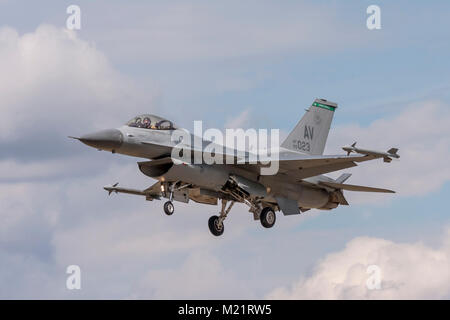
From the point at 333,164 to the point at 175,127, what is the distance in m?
6.85

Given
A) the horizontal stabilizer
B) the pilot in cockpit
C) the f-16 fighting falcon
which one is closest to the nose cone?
the f-16 fighting falcon

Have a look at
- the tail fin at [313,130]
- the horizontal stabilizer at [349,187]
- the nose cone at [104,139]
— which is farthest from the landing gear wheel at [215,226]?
the nose cone at [104,139]

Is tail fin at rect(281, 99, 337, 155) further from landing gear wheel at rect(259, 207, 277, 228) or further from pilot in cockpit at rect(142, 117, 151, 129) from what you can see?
pilot in cockpit at rect(142, 117, 151, 129)

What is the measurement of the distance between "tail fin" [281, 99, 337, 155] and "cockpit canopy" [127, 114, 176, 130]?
7.15 metres

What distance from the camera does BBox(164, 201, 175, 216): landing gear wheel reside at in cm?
3662

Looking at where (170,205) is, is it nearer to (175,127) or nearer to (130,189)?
(175,127)

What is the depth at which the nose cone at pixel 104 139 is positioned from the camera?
36.0 meters

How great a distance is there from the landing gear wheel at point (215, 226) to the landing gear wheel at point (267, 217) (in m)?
1.92

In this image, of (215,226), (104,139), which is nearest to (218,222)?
(215,226)

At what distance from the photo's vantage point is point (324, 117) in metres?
45.0

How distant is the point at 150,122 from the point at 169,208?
12.2 feet

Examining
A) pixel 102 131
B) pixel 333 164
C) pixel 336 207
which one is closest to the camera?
pixel 102 131

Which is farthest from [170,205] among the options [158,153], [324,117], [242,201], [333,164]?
[324,117]

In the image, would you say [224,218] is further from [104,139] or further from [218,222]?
[104,139]
